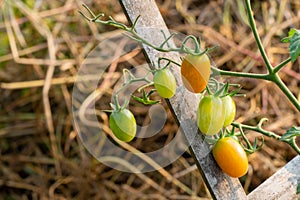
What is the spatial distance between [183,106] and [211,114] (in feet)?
0.29

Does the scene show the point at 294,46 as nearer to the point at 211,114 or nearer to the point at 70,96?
the point at 211,114

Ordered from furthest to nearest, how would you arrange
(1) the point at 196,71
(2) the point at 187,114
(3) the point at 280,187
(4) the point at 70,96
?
1. (4) the point at 70,96
2. (3) the point at 280,187
3. (2) the point at 187,114
4. (1) the point at 196,71

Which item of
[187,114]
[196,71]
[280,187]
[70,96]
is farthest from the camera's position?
[70,96]

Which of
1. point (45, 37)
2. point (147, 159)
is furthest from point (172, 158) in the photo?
point (45, 37)

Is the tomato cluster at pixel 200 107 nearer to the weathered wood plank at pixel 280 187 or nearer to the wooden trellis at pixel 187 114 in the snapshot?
the wooden trellis at pixel 187 114

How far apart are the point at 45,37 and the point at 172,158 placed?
0.53 meters

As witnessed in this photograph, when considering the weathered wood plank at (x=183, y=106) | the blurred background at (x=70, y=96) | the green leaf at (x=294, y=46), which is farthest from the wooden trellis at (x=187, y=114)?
the blurred background at (x=70, y=96)

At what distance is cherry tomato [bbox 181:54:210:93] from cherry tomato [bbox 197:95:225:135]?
20 millimetres

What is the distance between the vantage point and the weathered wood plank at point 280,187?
83 cm

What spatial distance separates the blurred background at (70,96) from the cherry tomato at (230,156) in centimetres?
91

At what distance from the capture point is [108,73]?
1.69m

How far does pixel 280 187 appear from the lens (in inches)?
33.0

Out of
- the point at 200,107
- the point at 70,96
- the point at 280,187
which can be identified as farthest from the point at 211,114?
the point at 70,96

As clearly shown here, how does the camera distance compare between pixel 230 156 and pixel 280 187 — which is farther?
pixel 280 187
